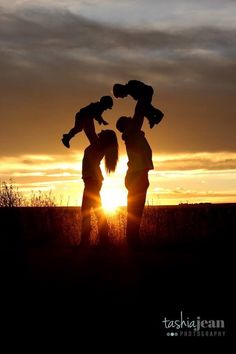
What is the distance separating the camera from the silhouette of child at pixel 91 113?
41.3ft

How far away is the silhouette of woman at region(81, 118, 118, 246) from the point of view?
12.5 metres

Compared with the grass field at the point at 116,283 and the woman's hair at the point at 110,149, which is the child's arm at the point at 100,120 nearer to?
the woman's hair at the point at 110,149

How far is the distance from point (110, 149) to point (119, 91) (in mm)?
908

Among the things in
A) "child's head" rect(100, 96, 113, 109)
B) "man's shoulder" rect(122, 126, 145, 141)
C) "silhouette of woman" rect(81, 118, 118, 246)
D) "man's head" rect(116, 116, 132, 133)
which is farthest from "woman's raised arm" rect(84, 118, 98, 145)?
"man's shoulder" rect(122, 126, 145, 141)

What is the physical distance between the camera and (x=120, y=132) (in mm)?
12328

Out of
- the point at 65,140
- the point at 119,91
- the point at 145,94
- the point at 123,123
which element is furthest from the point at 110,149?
the point at 145,94

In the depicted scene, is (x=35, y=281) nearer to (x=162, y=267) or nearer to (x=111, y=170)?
(x=162, y=267)

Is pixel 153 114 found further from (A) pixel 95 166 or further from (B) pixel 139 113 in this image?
(A) pixel 95 166

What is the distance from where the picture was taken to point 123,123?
40.2 ft

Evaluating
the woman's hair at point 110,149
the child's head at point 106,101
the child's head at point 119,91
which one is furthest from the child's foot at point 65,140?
the child's head at point 119,91

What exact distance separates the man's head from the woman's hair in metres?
0.29

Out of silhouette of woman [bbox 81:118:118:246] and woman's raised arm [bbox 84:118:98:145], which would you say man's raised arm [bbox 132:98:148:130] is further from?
woman's raised arm [bbox 84:118:98:145]

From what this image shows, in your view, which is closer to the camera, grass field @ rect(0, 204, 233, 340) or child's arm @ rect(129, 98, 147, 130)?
grass field @ rect(0, 204, 233, 340)

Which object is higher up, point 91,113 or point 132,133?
point 91,113
